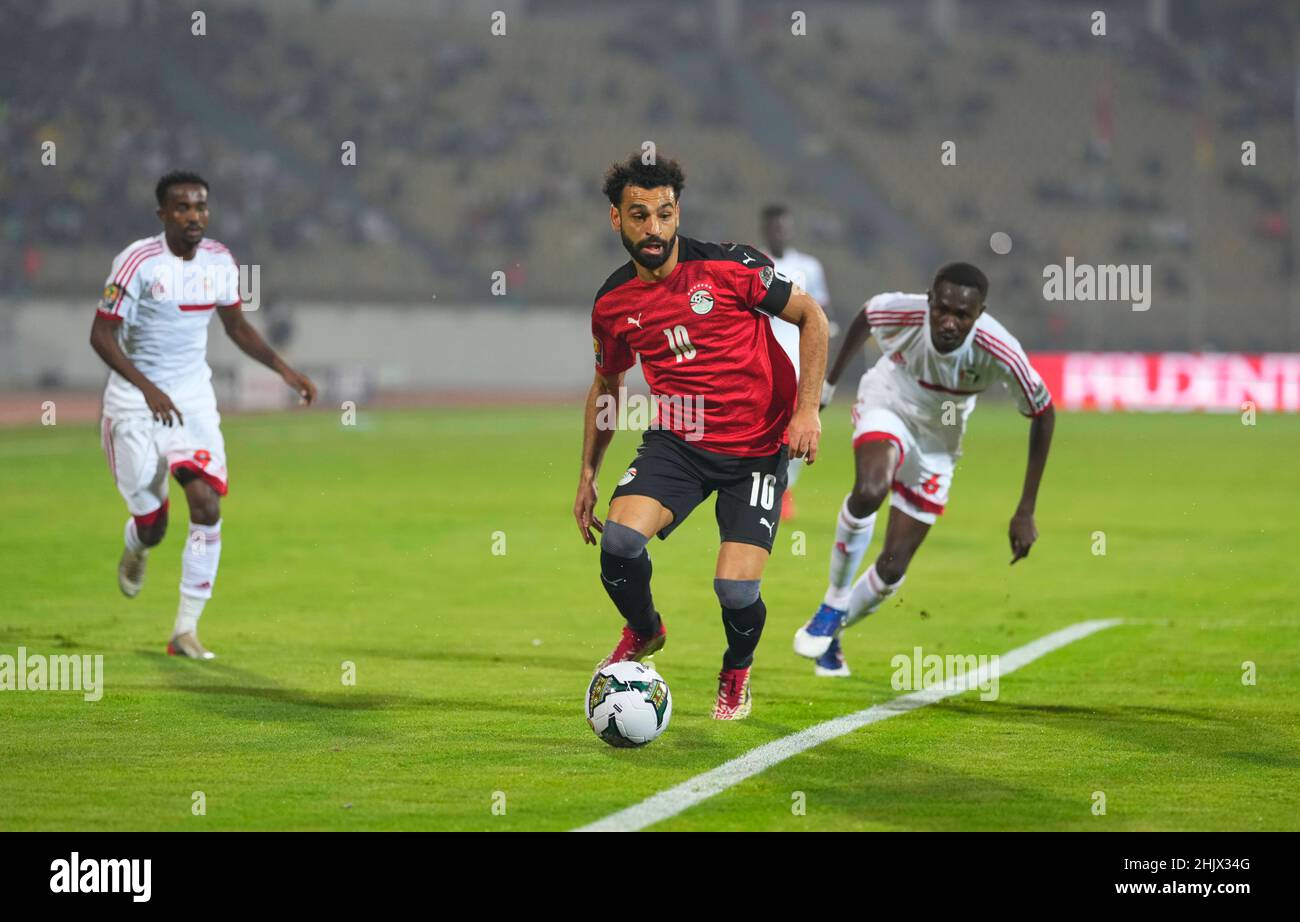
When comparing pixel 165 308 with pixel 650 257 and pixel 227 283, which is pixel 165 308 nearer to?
pixel 227 283

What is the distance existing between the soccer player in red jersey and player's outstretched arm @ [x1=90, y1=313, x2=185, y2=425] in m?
2.65

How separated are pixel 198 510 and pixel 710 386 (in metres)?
3.31

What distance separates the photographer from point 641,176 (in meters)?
6.74

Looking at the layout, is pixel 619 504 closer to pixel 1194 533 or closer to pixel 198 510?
pixel 198 510

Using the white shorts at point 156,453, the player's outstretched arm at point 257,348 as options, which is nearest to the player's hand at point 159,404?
the white shorts at point 156,453

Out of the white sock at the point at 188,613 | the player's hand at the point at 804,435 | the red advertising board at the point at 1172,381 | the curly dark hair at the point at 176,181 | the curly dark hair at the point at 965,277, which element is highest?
the red advertising board at the point at 1172,381

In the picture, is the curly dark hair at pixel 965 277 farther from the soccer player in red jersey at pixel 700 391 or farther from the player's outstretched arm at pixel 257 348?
the player's outstretched arm at pixel 257 348

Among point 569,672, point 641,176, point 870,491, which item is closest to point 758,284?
point 641,176

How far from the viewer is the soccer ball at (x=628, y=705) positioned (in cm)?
650

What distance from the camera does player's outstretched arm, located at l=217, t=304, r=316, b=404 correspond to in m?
9.48

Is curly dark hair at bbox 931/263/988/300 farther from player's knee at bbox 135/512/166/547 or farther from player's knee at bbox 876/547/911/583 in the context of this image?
player's knee at bbox 135/512/166/547

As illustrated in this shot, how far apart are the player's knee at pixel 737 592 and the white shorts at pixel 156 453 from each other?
326cm

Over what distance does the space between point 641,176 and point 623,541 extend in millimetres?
1361

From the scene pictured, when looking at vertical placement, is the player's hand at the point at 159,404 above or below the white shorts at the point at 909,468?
above
